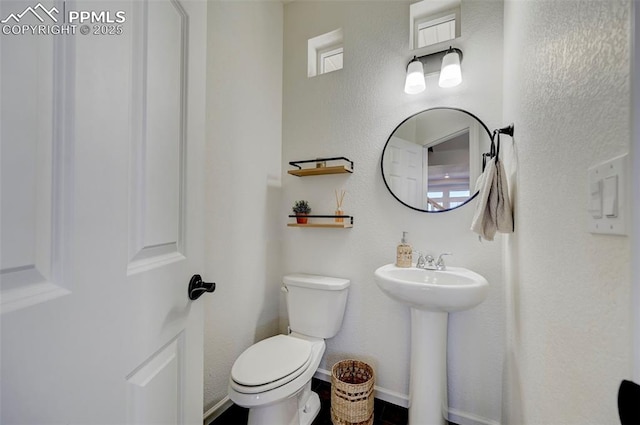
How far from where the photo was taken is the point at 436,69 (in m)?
1.53

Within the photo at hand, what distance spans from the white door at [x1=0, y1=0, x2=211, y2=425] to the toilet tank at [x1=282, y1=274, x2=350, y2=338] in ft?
3.09

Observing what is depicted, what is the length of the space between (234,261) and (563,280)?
4.78 feet

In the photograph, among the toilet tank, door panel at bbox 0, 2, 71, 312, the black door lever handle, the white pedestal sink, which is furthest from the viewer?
the toilet tank

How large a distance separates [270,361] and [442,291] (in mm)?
885

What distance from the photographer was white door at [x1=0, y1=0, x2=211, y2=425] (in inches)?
13.5

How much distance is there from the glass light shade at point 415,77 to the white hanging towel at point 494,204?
66cm

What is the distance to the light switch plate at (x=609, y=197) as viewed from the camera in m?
0.37

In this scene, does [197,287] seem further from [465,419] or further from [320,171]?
[465,419]

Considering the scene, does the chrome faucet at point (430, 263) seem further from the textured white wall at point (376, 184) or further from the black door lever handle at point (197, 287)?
the black door lever handle at point (197, 287)

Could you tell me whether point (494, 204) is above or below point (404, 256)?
above

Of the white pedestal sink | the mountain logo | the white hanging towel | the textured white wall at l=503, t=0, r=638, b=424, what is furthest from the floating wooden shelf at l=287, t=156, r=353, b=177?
the mountain logo

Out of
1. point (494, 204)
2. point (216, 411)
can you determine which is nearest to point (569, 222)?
point (494, 204)

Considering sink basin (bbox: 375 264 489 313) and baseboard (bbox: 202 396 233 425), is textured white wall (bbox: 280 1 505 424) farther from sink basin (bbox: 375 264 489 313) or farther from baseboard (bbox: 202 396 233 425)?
baseboard (bbox: 202 396 233 425)

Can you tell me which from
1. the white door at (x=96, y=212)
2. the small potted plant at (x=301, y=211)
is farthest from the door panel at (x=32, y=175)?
the small potted plant at (x=301, y=211)
